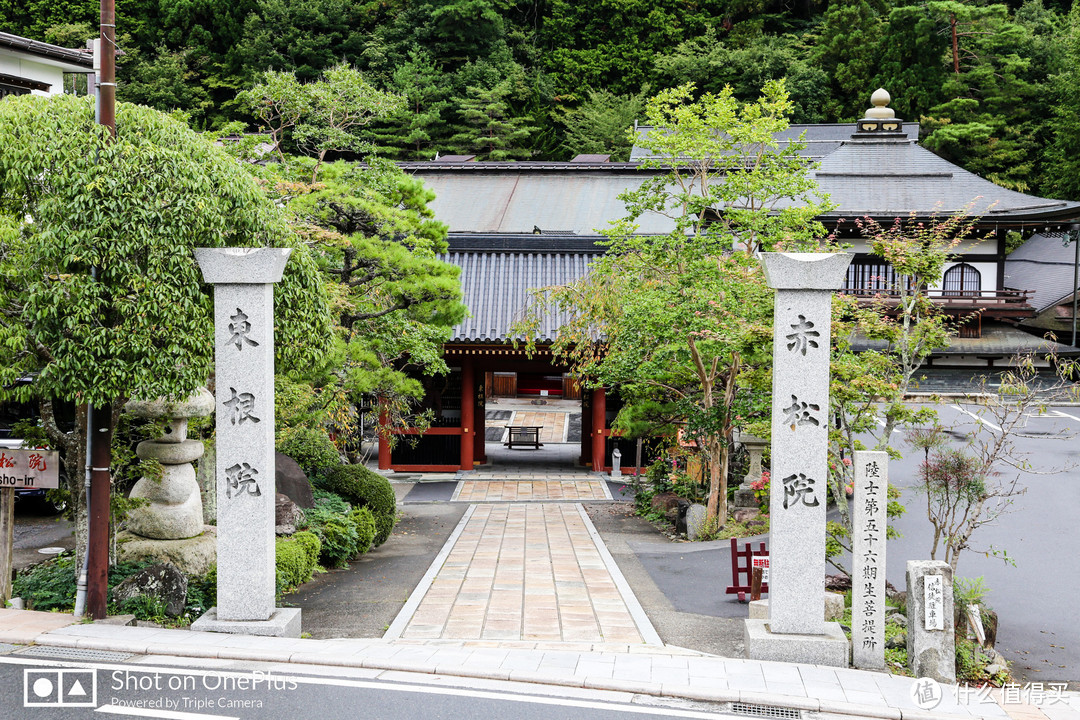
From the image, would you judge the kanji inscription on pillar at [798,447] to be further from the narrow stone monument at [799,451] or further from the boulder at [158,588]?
the boulder at [158,588]

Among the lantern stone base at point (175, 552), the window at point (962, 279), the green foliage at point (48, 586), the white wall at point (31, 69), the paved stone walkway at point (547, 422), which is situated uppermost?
the white wall at point (31, 69)

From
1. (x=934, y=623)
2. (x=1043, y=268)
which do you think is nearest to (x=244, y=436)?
(x=934, y=623)

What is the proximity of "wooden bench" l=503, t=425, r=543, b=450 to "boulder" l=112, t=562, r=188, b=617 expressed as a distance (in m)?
16.8

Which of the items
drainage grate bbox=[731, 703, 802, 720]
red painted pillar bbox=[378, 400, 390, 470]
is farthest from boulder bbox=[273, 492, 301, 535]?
drainage grate bbox=[731, 703, 802, 720]

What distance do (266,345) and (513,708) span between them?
14.6 feet

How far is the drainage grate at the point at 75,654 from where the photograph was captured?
7.90 metres

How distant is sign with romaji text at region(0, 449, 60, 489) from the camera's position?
9492 millimetres

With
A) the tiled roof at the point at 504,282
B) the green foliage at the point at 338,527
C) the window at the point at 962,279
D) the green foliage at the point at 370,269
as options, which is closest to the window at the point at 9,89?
the green foliage at the point at 370,269

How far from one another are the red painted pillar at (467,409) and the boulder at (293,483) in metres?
9.00

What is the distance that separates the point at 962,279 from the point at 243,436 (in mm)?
24460

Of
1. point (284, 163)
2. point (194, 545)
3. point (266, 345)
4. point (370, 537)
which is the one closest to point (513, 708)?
point (266, 345)

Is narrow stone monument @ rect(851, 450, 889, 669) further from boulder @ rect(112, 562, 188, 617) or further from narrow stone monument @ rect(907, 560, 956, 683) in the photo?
boulder @ rect(112, 562, 188, 617)

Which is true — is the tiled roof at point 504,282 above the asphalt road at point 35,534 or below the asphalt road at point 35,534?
above

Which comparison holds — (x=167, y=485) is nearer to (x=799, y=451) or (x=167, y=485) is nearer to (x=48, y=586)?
(x=48, y=586)
